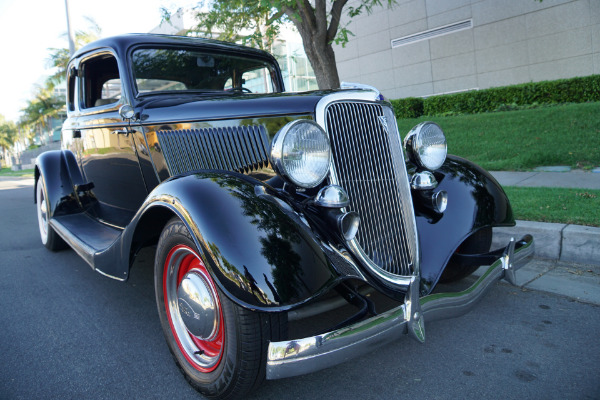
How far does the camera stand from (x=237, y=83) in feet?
12.0

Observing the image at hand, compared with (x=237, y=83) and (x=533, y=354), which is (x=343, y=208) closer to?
(x=533, y=354)

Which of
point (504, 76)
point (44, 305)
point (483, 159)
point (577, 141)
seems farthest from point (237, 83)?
point (504, 76)

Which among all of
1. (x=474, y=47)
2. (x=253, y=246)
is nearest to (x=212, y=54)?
(x=253, y=246)

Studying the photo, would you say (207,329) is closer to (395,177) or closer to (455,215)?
(395,177)

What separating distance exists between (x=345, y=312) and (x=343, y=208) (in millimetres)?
900

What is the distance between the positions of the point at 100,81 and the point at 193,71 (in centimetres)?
103

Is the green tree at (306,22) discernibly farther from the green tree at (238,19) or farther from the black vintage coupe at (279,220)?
the black vintage coupe at (279,220)

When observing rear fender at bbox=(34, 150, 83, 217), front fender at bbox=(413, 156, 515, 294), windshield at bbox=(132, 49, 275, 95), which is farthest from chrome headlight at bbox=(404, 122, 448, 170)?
rear fender at bbox=(34, 150, 83, 217)

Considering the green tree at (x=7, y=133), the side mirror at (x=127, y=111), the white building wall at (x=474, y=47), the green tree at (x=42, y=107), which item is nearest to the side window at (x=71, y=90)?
the side mirror at (x=127, y=111)

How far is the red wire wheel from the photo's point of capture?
1.95 metres

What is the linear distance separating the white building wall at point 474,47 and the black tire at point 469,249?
10260 millimetres

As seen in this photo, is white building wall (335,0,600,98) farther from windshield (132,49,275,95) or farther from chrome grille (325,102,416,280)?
chrome grille (325,102,416,280)

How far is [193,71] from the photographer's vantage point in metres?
3.44

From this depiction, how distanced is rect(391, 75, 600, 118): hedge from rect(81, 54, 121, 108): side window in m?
→ 9.04
